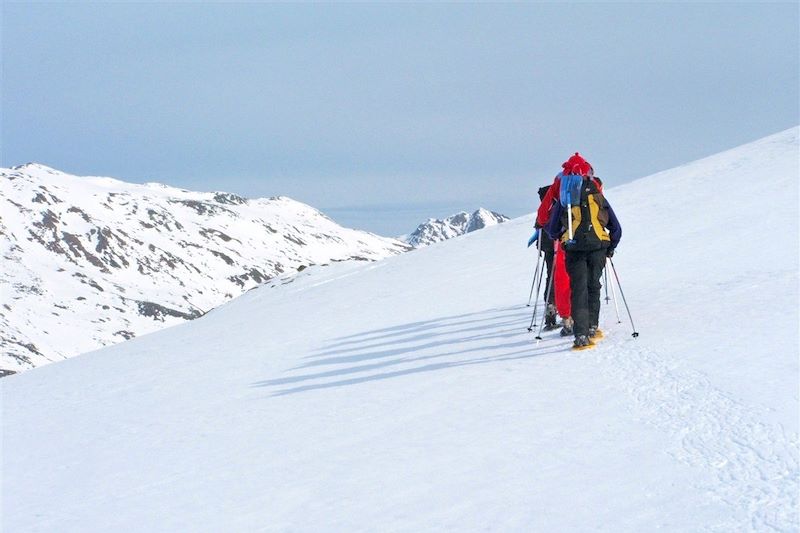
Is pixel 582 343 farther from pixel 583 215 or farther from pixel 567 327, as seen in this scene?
pixel 583 215

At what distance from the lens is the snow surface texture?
512cm

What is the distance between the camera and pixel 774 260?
514 inches

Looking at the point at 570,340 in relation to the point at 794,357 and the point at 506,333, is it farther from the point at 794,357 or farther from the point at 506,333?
the point at 794,357

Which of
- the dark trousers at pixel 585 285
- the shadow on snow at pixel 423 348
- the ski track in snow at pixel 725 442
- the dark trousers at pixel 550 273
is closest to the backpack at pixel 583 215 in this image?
the dark trousers at pixel 585 285

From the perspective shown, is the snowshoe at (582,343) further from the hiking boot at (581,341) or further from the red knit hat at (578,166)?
the red knit hat at (578,166)

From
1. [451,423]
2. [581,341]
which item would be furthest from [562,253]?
[451,423]

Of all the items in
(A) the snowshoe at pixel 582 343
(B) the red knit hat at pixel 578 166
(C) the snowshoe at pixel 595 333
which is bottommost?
(A) the snowshoe at pixel 582 343

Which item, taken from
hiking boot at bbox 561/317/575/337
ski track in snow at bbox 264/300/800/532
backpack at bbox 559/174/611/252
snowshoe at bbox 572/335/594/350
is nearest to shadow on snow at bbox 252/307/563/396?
ski track in snow at bbox 264/300/800/532

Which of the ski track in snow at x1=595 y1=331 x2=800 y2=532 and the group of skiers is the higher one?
the group of skiers

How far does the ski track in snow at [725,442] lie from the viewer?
4.53 meters

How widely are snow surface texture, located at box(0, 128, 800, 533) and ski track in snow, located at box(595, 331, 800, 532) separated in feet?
0.06

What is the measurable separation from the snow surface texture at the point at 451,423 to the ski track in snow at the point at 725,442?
0.06 ft

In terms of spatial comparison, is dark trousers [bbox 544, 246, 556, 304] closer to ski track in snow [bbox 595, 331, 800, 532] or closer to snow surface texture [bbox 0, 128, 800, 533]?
snow surface texture [bbox 0, 128, 800, 533]

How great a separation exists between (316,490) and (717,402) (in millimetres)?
3430
